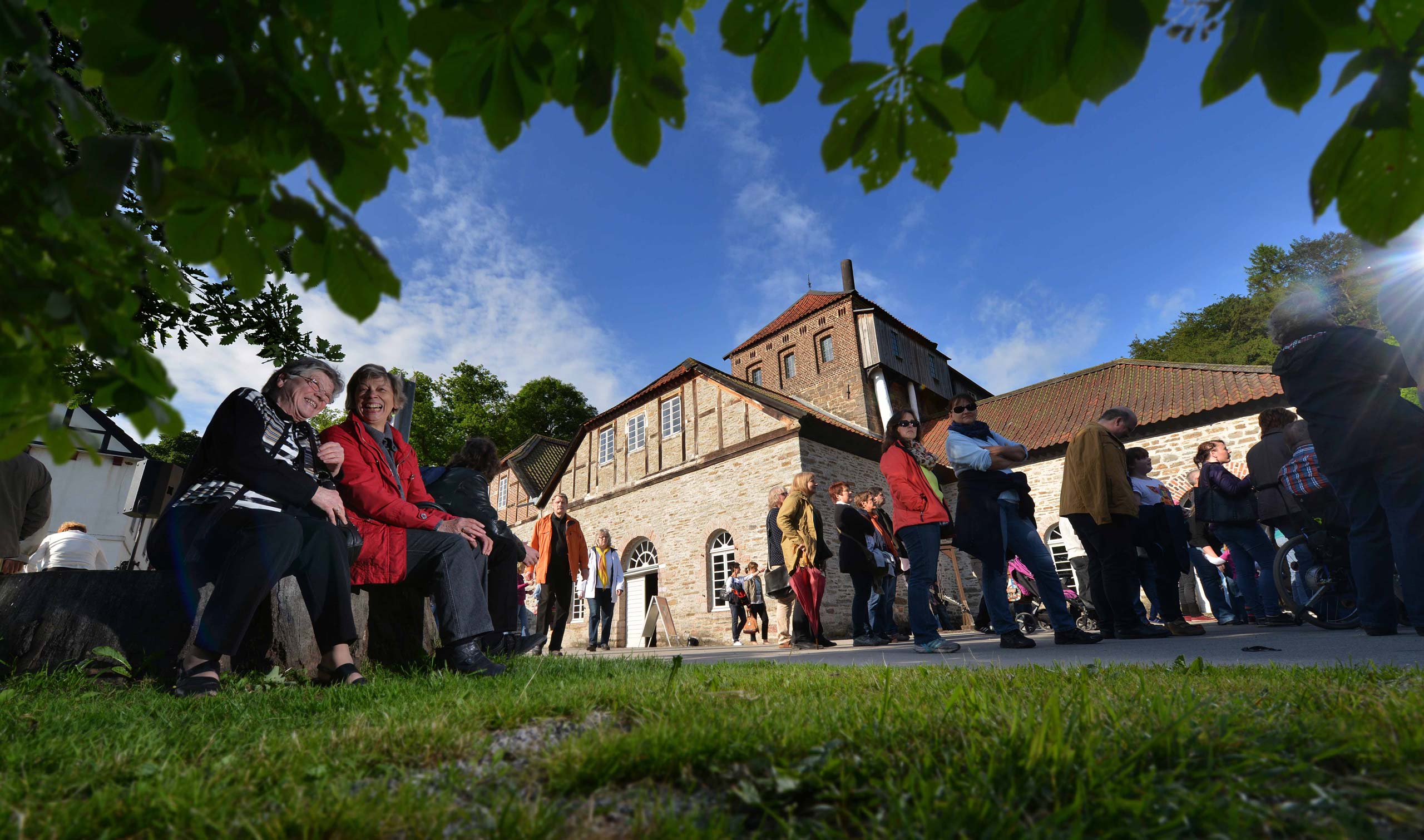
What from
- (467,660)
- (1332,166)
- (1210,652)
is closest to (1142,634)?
(1210,652)

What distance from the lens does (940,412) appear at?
24828 mm

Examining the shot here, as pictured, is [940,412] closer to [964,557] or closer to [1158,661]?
[964,557]

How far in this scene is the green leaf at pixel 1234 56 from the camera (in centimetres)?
99

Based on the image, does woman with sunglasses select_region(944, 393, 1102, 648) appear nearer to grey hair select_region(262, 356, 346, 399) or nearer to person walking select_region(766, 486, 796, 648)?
person walking select_region(766, 486, 796, 648)

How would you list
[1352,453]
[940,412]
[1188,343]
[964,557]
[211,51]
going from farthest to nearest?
[1188,343] → [940,412] → [964,557] → [1352,453] → [211,51]

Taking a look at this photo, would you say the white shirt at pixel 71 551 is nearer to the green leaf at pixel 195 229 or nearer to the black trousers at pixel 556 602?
the black trousers at pixel 556 602

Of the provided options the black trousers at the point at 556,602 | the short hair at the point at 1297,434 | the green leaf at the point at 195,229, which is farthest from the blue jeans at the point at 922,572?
the green leaf at the point at 195,229

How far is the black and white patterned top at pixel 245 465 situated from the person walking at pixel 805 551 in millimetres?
4995

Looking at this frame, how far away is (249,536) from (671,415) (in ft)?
55.5

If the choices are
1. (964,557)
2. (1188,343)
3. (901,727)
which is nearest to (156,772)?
(901,727)

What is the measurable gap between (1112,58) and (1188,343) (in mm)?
40810

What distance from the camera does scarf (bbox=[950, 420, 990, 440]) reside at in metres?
5.13

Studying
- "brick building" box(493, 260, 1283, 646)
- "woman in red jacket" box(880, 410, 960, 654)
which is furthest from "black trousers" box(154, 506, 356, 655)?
"brick building" box(493, 260, 1283, 646)

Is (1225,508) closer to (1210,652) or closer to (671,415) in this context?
(1210,652)
